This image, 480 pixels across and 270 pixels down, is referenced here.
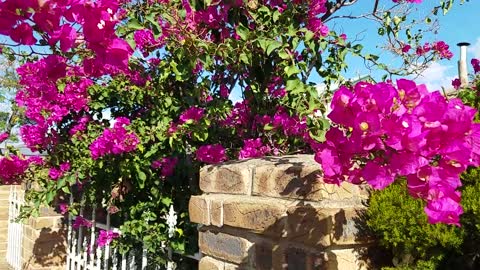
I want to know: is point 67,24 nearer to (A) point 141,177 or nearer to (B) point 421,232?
(B) point 421,232

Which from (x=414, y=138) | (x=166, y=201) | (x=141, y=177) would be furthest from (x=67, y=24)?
(x=166, y=201)

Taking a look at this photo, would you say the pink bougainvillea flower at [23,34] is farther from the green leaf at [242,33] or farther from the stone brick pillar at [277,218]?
the green leaf at [242,33]

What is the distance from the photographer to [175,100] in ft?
9.57

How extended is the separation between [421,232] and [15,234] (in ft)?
16.9

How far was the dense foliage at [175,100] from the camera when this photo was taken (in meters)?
1.07

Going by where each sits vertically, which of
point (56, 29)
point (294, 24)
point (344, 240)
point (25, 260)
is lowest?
point (25, 260)

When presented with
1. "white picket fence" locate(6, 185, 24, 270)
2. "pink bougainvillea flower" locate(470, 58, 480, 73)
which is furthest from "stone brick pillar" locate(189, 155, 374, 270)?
"white picket fence" locate(6, 185, 24, 270)

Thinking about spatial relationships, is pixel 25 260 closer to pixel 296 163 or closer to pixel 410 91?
pixel 296 163

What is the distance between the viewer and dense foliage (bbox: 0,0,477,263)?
42.2 inches

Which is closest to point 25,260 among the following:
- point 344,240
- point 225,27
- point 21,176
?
point 21,176

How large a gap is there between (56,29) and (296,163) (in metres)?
0.89

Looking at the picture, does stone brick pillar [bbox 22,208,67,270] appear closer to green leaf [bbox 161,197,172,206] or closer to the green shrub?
green leaf [bbox 161,197,172,206]

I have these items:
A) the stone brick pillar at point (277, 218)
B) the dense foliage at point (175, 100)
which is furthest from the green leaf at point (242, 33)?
the stone brick pillar at point (277, 218)

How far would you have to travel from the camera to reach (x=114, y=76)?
3.52 m
